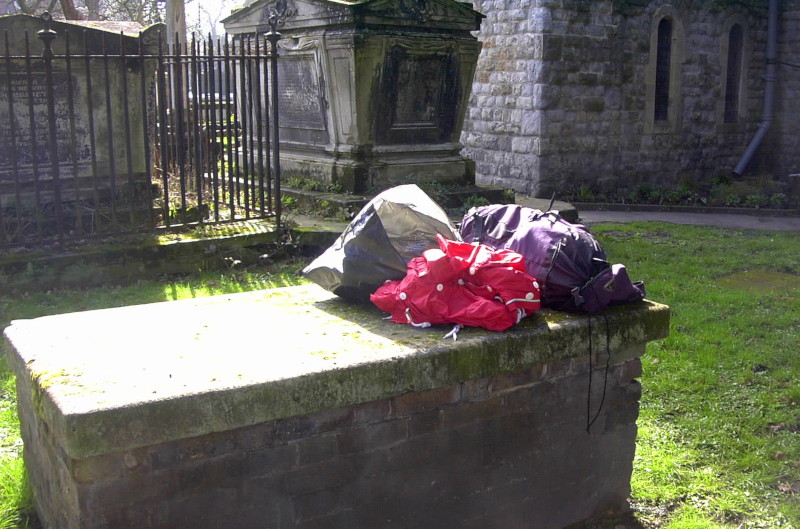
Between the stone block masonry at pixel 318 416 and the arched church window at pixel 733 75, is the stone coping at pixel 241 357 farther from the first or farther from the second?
the arched church window at pixel 733 75

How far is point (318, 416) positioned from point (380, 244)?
88cm

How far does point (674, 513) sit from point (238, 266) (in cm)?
501

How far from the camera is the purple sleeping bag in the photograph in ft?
11.6

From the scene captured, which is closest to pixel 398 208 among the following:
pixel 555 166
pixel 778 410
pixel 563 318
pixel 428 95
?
pixel 563 318

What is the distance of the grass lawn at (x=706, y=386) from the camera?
4.04 metres

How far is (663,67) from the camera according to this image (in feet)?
49.9

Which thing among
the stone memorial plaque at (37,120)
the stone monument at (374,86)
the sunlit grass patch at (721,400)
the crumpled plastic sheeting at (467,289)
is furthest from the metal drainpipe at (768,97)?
the crumpled plastic sheeting at (467,289)

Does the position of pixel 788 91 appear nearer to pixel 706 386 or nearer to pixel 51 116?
pixel 706 386

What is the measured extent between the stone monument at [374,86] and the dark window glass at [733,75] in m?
8.13

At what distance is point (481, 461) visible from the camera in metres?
3.41

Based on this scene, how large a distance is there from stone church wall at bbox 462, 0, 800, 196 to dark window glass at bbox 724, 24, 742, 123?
11 cm

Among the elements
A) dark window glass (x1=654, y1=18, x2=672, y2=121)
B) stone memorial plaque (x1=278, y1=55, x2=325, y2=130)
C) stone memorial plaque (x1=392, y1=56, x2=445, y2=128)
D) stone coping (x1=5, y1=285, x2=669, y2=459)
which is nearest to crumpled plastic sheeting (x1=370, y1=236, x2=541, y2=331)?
stone coping (x1=5, y1=285, x2=669, y2=459)

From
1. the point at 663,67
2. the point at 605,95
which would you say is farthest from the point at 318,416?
the point at 663,67

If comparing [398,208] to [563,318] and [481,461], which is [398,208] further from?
[481,461]
